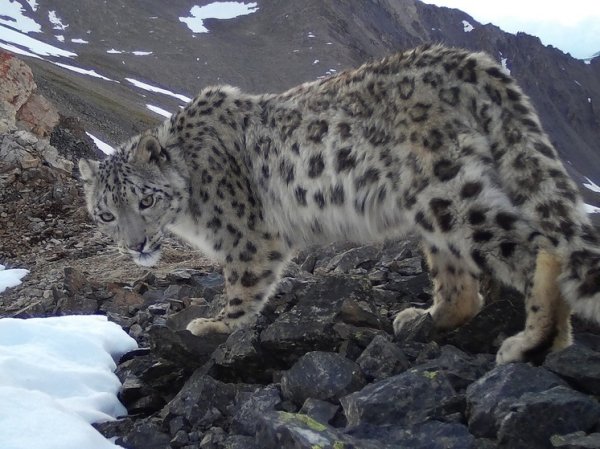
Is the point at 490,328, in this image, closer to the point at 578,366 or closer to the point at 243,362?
the point at 578,366

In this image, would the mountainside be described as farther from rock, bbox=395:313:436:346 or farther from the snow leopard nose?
rock, bbox=395:313:436:346

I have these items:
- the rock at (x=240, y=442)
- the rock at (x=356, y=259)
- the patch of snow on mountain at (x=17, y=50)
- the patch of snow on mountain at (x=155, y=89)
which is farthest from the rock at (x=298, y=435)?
the patch of snow on mountain at (x=155, y=89)

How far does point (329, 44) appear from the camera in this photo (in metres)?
153

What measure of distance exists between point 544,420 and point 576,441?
28 cm

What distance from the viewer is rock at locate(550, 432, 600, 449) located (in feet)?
12.6

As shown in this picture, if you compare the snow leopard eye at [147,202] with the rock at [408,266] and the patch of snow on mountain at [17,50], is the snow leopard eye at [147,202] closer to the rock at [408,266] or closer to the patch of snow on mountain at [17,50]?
the rock at [408,266]

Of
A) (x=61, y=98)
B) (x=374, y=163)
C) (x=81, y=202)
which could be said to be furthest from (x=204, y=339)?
(x=61, y=98)

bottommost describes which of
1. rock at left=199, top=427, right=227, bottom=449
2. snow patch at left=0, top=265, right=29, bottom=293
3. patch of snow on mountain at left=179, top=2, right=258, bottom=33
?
snow patch at left=0, top=265, right=29, bottom=293

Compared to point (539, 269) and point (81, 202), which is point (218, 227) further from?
point (81, 202)

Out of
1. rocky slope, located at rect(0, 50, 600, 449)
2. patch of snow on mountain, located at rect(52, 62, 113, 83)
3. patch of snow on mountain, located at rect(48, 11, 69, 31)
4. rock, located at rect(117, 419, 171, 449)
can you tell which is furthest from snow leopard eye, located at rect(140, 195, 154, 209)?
patch of snow on mountain, located at rect(48, 11, 69, 31)

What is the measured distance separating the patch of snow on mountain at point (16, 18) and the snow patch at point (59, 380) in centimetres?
12724

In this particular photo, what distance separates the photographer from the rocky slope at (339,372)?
447 cm

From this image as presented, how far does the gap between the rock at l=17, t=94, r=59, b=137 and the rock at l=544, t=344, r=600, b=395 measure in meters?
24.1

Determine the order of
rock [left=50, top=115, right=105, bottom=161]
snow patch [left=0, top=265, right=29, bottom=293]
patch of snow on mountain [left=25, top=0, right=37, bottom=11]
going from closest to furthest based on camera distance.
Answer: snow patch [left=0, top=265, right=29, bottom=293] → rock [left=50, top=115, right=105, bottom=161] → patch of snow on mountain [left=25, top=0, right=37, bottom=11]
